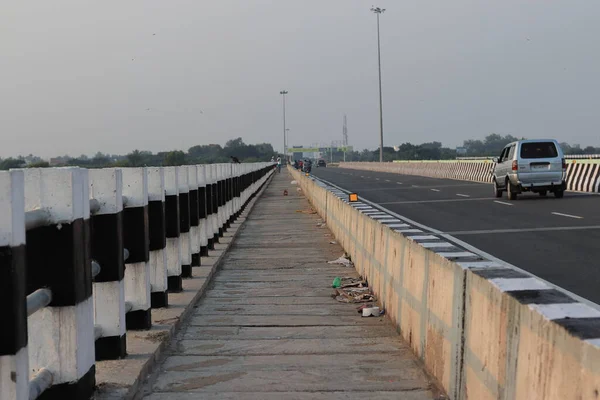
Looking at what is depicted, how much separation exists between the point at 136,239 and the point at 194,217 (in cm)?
411

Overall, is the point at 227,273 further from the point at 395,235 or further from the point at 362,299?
the point at 395,235

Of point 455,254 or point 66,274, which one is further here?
point 455,254

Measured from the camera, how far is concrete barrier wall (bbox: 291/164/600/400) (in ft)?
10.2

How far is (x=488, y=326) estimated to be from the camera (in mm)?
4273

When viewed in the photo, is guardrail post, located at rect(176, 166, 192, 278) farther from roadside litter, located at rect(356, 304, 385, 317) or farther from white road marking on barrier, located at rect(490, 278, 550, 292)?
white road marking on barrier, located at rect(490, 278, 550, 292)

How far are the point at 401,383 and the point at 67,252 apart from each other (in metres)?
2.40

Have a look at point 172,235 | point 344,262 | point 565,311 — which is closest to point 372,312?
point 172,235

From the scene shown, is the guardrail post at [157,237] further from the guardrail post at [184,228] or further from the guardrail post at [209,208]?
the guardrail post at [209,208]

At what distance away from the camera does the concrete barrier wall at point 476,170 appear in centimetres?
3369

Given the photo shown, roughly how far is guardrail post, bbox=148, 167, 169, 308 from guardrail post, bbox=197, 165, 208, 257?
3.55 meters

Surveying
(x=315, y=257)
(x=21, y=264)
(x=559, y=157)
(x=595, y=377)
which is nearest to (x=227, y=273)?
(x=315, y=257)

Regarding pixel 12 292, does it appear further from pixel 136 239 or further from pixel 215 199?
pixel 215 199

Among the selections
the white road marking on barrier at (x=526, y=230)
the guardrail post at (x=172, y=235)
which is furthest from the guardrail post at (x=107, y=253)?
the white road marking on barrier at (x=526, y=230)

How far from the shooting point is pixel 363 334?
285 inches
